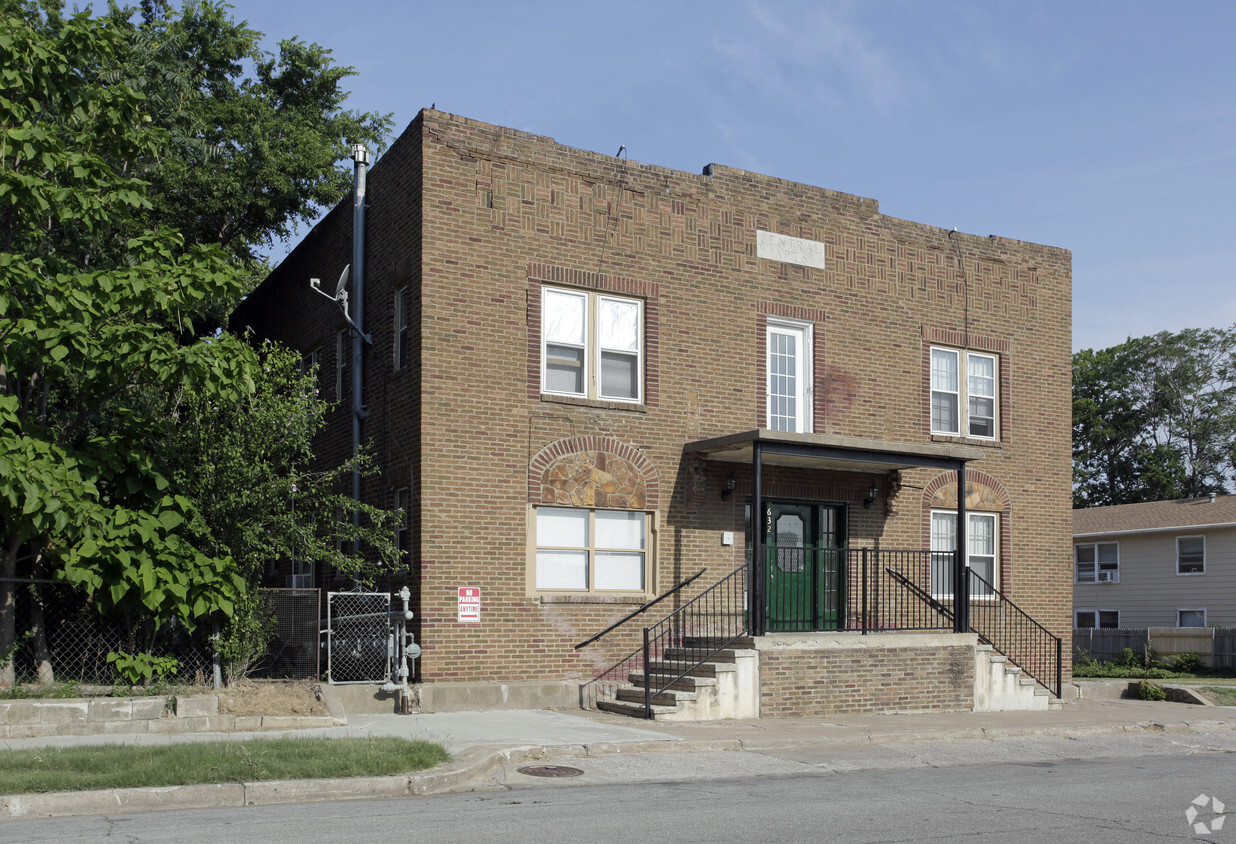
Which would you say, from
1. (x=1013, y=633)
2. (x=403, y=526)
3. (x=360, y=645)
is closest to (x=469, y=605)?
(x=403, y=526)

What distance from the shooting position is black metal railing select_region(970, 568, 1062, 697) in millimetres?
19538

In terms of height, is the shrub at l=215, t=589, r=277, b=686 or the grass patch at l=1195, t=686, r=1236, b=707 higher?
the shrub at l=215, t=589, r=277, b=686

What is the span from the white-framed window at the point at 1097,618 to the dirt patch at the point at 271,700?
3223 centimetres

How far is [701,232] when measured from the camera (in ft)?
59.0

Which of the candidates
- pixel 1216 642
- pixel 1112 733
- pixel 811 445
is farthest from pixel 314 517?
pixel 1216 642

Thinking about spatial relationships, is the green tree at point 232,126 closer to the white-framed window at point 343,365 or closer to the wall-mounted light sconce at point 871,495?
the white-framed window at point 343,365

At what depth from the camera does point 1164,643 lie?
105 ft

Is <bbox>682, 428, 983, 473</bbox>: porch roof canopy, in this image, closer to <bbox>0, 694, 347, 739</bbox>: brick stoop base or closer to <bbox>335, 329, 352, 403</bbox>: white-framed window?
<bbox>335, 329, 352, 403</bbox>: white-framed window

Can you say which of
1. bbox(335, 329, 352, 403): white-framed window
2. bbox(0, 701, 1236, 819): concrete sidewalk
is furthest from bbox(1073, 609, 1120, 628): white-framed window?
bbox(335, 329, 352, 403): white-framed window

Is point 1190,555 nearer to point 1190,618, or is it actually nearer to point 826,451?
point 1190,618

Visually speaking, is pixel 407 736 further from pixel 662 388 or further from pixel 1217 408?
pixel 1217 408

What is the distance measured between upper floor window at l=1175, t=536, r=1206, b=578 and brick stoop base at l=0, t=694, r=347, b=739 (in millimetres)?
31109

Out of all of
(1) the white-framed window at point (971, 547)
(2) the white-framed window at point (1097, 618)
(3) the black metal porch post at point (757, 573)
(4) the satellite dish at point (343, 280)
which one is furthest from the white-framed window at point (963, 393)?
(2) the white-framed window at point (1097, 618)

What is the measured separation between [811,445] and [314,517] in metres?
6.85
